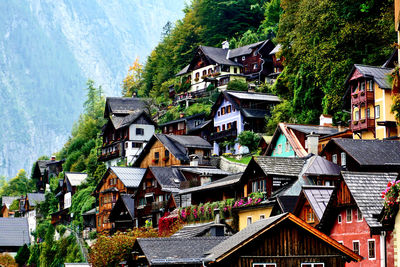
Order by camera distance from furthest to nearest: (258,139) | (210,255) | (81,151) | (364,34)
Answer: (81,151), (258,139), (364,34), (210,255)

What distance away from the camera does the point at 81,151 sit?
12756 centimetres

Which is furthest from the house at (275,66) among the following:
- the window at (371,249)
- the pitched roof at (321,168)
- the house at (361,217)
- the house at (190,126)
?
the window at (371,249)

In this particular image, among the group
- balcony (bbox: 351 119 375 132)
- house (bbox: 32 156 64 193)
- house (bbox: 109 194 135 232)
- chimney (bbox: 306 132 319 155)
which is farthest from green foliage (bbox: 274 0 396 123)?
house (bbox: 32 156 64 193)

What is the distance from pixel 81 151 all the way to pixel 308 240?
96.8m

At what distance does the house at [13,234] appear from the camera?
10738cm

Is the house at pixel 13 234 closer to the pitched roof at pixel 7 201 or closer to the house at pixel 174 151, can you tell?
the pitched roof at pixel 7 201

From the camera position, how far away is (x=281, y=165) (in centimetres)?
4962

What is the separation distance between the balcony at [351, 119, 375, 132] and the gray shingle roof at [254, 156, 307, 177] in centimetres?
1124

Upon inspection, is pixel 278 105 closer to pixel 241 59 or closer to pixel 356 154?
pixel 241 59

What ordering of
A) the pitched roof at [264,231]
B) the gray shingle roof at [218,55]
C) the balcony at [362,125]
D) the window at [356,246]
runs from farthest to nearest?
the gray shingle roof at [218,55]
the balcony at [362,125]
the window at [356,246]
the pitched roof at [264,231]

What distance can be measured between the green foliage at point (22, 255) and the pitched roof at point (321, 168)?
6328 cm

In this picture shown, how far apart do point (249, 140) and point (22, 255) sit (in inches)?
1525

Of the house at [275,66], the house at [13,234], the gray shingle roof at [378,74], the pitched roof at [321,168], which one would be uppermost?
the house at [275,66]

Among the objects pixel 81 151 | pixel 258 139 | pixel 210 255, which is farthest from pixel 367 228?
pixel 81 151
